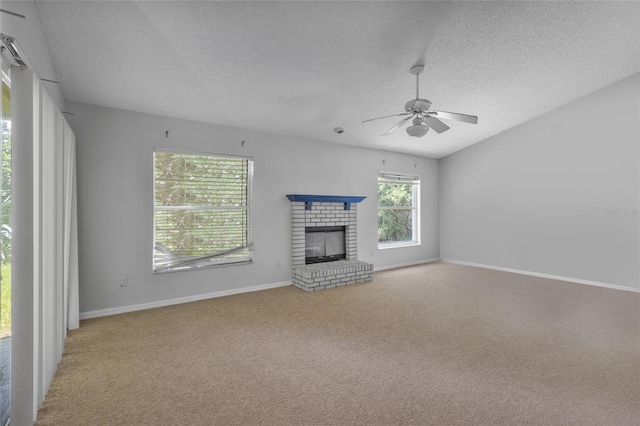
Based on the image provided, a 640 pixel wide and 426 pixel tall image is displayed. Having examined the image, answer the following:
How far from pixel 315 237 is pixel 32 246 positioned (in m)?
3.85

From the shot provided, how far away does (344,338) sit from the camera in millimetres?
2859

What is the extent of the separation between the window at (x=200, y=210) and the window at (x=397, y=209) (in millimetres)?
2820

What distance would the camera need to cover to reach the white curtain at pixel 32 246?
165cm

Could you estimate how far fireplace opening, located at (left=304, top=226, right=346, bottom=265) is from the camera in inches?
203

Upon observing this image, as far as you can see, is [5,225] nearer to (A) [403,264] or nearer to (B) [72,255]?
(B) [72,255]

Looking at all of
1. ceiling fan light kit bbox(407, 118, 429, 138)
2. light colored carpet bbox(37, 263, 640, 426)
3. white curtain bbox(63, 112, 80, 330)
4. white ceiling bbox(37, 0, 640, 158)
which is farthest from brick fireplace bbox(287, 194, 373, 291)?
white curtain bbox(63, 112, 80, 330)

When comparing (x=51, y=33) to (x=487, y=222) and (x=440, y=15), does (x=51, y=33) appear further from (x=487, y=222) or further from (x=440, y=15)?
(x=487, y=222)

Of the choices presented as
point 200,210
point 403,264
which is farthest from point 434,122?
point 403,264

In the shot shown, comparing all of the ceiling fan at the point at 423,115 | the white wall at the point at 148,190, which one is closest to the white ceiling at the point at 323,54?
the white wall at the point at 148,190

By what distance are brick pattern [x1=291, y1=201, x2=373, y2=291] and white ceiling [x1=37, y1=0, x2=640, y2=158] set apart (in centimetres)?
140

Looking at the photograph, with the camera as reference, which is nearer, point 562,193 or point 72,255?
point 72,255

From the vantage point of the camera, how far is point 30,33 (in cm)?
206

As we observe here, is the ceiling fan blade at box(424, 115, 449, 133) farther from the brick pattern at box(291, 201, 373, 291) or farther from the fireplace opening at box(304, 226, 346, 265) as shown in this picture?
the fireplace opening at box(304, 226, 346, 265)

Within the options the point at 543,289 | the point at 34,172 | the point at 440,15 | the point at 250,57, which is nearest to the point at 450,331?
the point at 543,289
